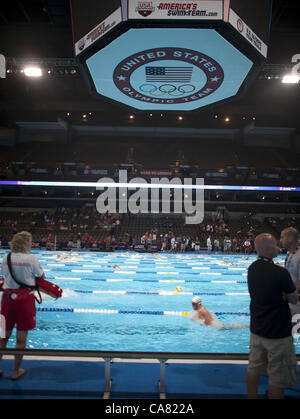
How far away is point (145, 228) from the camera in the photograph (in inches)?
1001

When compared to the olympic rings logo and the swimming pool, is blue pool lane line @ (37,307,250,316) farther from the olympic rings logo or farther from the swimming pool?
the olympic rings logo

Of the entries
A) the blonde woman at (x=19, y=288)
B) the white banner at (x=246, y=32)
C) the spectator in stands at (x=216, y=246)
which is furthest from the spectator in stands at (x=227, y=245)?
the blonde woman at (x=19, y=288)

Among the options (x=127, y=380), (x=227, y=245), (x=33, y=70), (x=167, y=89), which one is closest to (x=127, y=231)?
(x=227, y=245)

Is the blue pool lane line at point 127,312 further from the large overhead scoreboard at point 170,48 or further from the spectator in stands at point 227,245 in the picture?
the spectator in stands at point 227,245

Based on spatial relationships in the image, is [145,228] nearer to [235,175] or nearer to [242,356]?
[235,175]

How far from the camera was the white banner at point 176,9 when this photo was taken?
4789 mm

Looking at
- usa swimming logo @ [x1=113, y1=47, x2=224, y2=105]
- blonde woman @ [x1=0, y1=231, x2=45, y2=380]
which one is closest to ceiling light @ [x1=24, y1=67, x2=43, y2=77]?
usa swimming logo @ [x1=113, y1=47, x2=224, y2=105]

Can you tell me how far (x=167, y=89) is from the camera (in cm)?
697

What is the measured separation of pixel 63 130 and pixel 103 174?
8.82 metres

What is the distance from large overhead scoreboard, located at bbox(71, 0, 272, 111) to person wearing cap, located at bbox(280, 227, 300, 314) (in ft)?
13.4

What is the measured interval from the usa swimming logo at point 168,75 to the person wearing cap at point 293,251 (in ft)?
16.6

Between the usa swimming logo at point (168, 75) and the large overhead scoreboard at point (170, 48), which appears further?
the usa swimming logo at point (168, 75)

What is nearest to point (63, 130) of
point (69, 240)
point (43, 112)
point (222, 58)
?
point (43, 112)

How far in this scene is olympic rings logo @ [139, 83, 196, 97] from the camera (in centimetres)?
689
